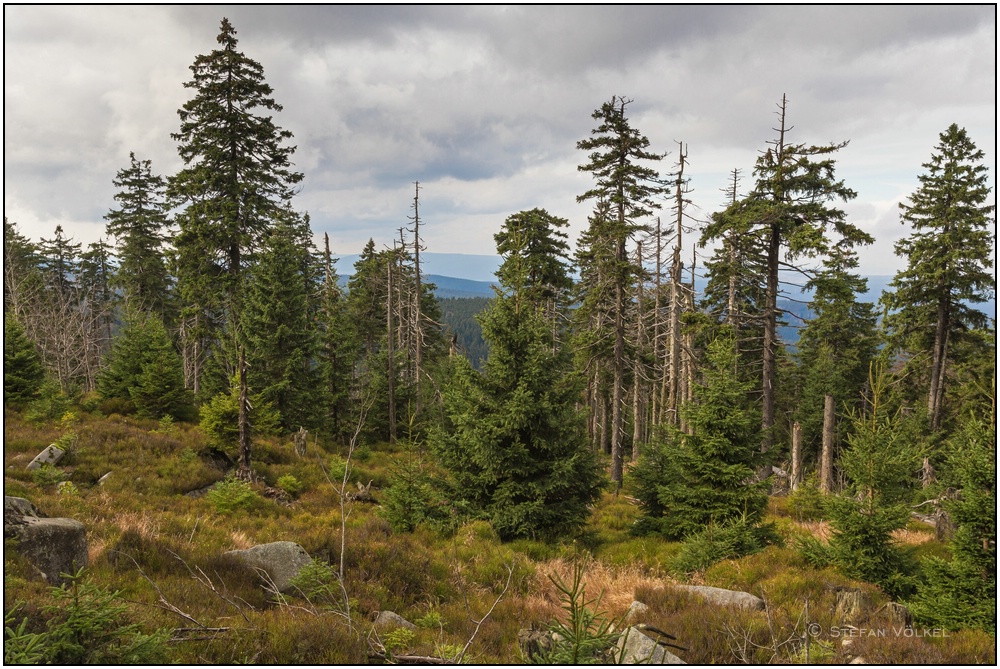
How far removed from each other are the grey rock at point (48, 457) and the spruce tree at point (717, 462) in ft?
57.8

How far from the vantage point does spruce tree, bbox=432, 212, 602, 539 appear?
38.8ft

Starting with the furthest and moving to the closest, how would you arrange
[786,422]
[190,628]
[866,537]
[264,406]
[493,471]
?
[786,422]
[264,406]
[493,471]
[866,537]
[190,628]

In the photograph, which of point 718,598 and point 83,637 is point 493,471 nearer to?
point 718,598

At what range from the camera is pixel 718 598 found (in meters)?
8.20

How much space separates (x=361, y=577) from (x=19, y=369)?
20.9 metres

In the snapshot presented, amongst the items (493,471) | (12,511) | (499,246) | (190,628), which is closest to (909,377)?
(499,246)

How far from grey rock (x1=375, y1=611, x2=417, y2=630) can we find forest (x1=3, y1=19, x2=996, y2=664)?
0.40m

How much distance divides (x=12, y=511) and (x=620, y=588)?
33.7 feet

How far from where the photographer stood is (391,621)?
23.5 ft

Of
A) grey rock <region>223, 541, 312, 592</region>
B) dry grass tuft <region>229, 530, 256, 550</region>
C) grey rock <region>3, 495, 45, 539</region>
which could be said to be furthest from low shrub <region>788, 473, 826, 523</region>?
grey rock <region>3, 495, 45, 539</region>

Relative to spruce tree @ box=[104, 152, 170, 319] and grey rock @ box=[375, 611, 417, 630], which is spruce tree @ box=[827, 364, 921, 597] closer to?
grey rock @ box=[375, 611, 417, 630]

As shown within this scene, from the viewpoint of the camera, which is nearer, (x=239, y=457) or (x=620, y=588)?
(x=620, y=588)

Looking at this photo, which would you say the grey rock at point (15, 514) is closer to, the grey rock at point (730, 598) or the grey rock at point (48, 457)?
the grey rock at point (48, 457)

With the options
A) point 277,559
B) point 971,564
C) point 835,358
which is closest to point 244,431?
point 277,559
